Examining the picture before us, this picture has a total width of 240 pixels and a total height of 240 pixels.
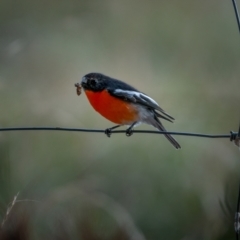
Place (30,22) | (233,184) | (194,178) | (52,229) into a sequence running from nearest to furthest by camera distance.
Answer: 1. (52,229)
2. (233,184)
3. (194,178)
4. (30,22)

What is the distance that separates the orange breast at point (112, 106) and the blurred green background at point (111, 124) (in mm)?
471

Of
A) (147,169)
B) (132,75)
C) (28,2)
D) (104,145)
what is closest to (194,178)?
(147,169)

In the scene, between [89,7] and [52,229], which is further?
[89,7]

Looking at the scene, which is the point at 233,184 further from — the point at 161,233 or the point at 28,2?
the point at 28,2

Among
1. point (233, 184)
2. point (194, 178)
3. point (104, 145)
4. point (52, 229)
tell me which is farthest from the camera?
point (104, 145)

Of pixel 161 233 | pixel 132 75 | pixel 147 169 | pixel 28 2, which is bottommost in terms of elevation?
pixel 161 233

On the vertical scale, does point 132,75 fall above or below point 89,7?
below

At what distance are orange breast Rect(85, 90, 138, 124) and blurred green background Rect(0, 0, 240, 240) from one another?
471mm

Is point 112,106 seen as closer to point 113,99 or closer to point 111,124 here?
point 113,99

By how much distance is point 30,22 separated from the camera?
13.6ft

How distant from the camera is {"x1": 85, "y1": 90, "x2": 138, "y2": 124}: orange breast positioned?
2318mm

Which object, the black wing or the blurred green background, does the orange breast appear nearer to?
the black wing

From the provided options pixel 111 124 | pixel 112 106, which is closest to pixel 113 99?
pixel 112 106

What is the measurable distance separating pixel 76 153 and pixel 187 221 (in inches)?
32.0
